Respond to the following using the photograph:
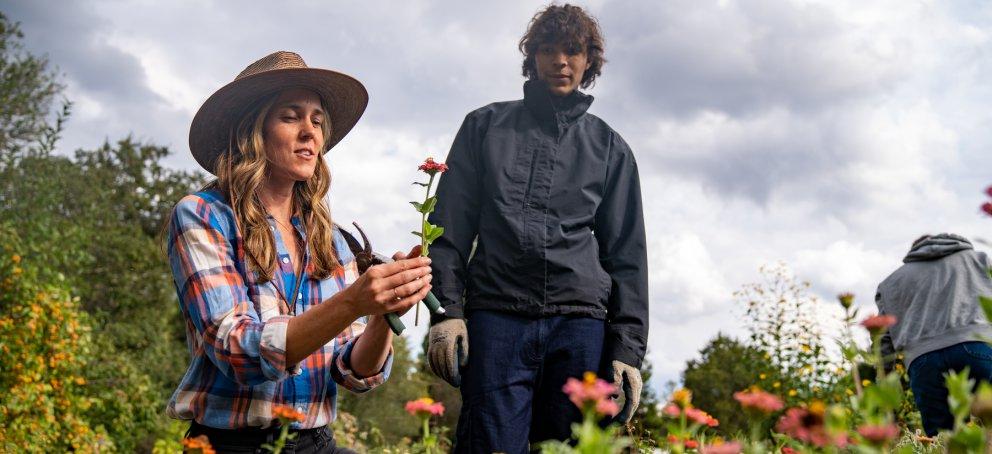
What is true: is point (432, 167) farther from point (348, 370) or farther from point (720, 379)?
point (720, 379)

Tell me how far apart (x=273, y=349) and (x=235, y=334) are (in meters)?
0.11

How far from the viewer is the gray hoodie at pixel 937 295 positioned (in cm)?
441

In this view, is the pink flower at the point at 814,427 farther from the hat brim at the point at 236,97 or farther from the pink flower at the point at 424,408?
the hat brim at the point at 236,97

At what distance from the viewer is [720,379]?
56.5 feet

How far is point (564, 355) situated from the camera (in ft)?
9.20

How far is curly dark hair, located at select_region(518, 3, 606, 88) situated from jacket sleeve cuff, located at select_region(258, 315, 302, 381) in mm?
1710

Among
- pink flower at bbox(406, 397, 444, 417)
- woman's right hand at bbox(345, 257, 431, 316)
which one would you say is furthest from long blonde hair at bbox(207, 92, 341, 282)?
pink flower at bbox(406, 397, 444, 417)

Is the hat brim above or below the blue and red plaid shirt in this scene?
above

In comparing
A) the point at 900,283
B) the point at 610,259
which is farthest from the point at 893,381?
the point at 900,283

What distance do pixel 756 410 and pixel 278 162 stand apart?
1504mm

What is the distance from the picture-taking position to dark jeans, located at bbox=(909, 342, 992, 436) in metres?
4.26

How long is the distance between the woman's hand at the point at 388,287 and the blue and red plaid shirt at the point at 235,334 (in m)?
0.23

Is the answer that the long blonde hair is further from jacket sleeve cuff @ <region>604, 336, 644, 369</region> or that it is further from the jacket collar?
jacket sleeve cuff @ <region>604, 336, 644, 369</region>

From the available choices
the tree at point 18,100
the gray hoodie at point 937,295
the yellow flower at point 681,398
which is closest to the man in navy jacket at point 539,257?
the yellow flower at point 681,398
